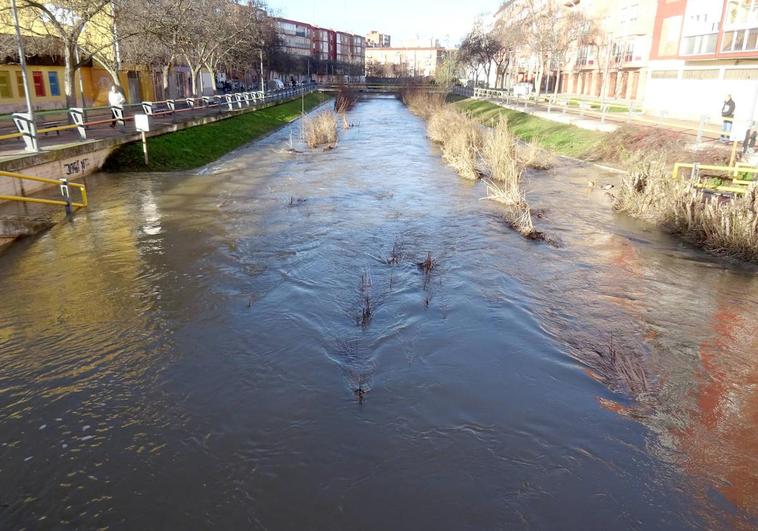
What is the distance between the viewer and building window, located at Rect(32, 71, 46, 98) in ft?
104

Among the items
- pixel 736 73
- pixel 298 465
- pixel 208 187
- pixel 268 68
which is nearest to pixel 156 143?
pixel 208 187

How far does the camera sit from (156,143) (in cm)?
2127

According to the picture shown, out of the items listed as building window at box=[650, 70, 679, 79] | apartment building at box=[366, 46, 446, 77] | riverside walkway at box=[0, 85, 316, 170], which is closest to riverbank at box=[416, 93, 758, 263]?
riverside walkway at box=[0, 85, 316, 170]

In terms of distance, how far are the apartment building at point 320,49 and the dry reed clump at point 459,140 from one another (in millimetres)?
63272

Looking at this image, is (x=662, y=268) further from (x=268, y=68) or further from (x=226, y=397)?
(x=268, y=68)

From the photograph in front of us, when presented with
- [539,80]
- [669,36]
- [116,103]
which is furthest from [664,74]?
[116,103]

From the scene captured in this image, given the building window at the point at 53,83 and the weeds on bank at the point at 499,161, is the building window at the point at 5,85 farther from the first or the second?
the weeds on bank at the point at 499,161

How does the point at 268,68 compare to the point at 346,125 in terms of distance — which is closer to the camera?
the point at 346,125

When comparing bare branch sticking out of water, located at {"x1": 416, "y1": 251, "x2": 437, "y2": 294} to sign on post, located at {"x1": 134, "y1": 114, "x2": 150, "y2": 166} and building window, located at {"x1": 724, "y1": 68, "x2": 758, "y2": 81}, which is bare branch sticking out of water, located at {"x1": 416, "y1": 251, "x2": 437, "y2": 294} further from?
building window, located at {"x1": 724, "y1": 68, "x2": 758, "y2": 81}

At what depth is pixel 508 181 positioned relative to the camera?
17.1 metres

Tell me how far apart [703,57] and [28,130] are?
113 ft

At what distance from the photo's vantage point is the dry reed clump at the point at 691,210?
1099 centimetres

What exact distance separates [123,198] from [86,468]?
12095 mm

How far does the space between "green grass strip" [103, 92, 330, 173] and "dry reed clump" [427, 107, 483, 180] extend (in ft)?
30.1
